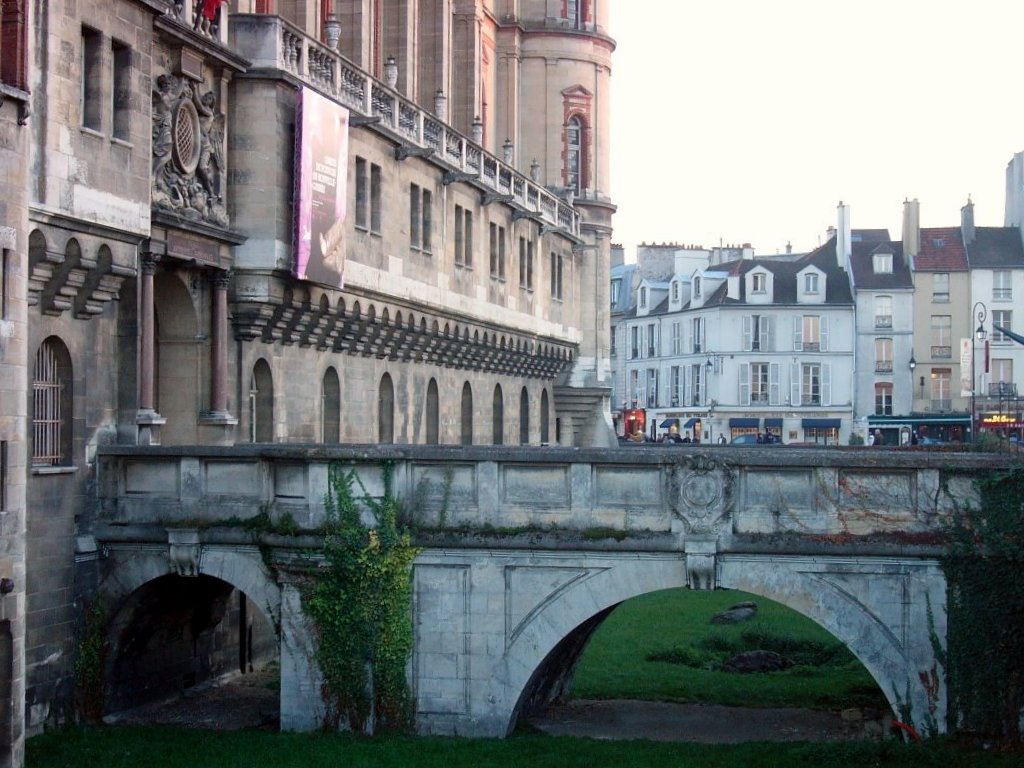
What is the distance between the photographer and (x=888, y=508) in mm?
22141

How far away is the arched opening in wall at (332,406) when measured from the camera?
118ft

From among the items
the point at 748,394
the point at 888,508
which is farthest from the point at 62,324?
the point at 748,394

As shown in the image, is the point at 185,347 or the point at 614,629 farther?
the point at 614,629

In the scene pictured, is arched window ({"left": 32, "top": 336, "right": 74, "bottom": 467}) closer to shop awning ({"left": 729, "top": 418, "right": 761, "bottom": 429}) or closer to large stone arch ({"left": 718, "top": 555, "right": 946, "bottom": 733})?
large stone arch ({"left": 718, "top": 555, "right": 946, "bottom": 733})

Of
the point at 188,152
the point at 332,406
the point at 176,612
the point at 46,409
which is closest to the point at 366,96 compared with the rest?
the point at 332,406

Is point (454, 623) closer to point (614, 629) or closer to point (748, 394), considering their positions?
point (614, 629)

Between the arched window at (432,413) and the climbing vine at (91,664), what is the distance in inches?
791

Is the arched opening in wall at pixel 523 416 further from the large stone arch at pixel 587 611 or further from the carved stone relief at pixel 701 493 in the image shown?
the carved stone relief at pixel 701 493

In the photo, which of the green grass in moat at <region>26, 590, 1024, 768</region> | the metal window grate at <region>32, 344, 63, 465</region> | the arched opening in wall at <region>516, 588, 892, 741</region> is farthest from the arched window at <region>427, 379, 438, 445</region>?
the metal window grate at <region>32, 344, 63, 465</region>

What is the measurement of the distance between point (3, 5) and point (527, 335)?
32289 millimetres

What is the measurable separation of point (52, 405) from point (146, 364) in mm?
2328

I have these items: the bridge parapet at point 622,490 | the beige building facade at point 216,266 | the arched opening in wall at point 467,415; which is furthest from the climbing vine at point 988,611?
the arched opening in wall at point 467,415

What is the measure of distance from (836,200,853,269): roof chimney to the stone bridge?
6944cm

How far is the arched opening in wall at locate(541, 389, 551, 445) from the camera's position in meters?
58.4
